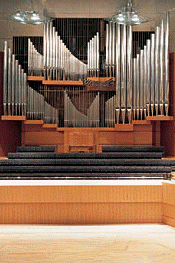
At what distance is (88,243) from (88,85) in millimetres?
3923

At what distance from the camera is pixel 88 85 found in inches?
245

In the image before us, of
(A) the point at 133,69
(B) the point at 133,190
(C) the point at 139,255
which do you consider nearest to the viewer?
(C) the point at 139,255

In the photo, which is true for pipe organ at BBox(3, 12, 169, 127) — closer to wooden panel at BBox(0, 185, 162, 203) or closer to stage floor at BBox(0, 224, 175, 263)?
wooden panel at BBox(0, 185, 162, 203)

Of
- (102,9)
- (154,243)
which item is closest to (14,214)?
(154,243)

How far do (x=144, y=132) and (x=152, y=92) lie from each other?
2.15 ft

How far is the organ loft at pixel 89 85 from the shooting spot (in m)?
6.06

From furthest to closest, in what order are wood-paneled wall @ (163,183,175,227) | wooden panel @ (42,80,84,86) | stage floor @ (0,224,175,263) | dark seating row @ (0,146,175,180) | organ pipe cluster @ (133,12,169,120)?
wooden panel @ (42,80,84,86), organ pipe cluster @ (133,12,169,120), dark seating row @ (0,146,175,180), wood-paneled wall @ (163,183,175,227), stage floor @ (0,224,175,263)

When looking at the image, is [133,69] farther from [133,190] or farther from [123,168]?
[133,190]

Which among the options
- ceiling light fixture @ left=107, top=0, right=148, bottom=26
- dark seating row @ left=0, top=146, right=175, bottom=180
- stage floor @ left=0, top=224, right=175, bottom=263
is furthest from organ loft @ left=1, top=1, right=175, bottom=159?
stage floor @ left=0, top=224, right=175, bottom=263

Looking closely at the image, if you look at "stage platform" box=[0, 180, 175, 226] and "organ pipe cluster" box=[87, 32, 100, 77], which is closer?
"stage platform" box=[0, 180, 175, 226]

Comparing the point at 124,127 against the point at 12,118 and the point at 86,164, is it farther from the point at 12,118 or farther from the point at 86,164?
the point at 12,118

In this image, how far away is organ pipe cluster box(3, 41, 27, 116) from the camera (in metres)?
6.07

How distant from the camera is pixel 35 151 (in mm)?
5746

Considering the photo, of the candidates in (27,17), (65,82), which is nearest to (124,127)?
(65,82)
